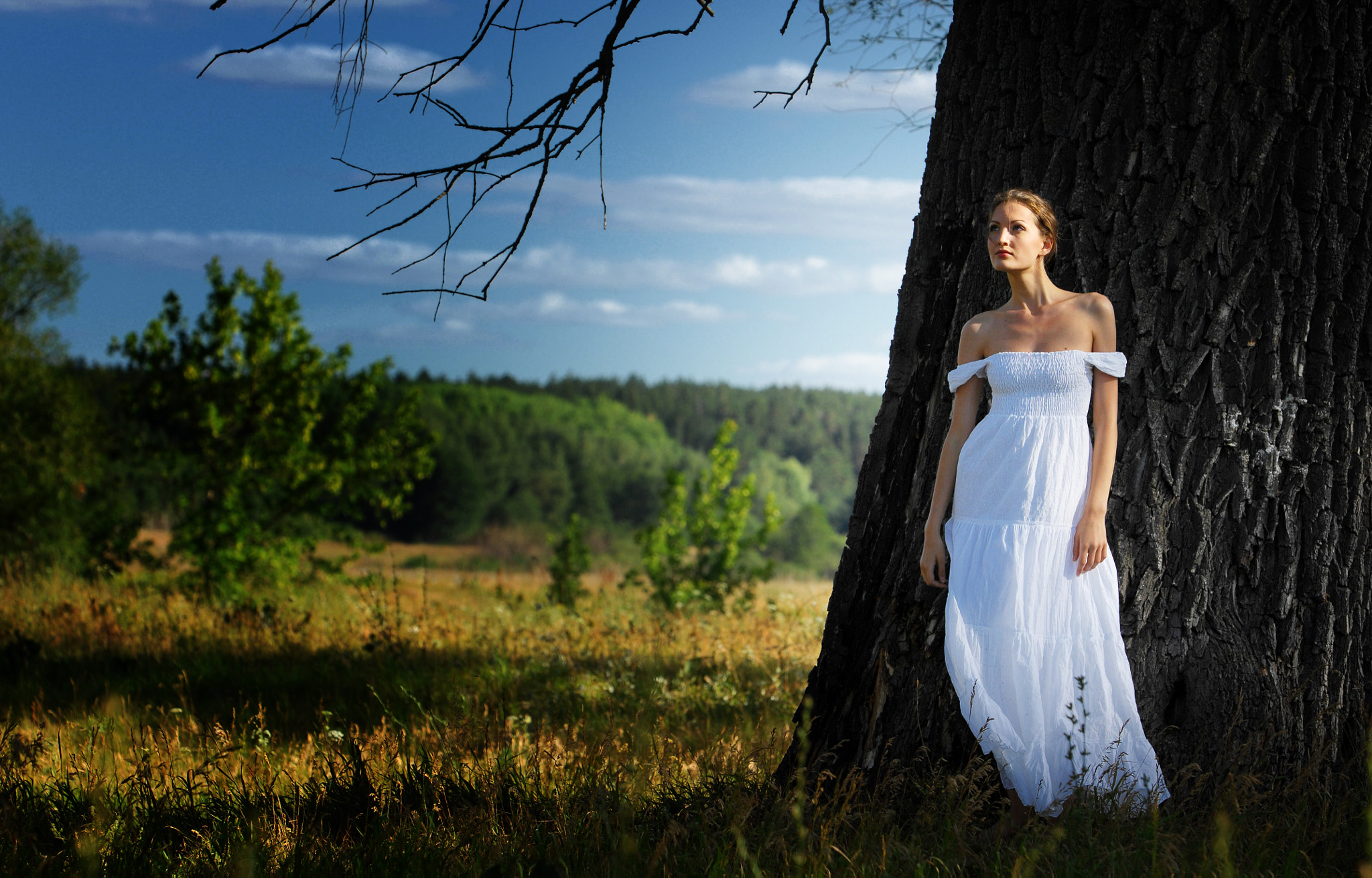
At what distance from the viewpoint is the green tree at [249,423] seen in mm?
11195

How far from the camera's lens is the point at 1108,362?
3.20 metres

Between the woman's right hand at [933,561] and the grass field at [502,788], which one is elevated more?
the woman's right hand at [933,561]

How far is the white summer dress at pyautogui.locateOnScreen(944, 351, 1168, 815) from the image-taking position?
10.4 feet

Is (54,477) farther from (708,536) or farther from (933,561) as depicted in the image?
(933,561)

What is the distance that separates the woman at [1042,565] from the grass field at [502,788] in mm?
208

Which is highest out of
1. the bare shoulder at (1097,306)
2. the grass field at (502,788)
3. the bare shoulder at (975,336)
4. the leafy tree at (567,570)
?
the bare shoulder at (1097,306)

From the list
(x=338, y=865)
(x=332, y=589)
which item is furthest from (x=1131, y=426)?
(x=332, y=589)

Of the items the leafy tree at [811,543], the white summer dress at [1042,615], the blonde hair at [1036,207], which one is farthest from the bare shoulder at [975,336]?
the leafy tree at [811,543]

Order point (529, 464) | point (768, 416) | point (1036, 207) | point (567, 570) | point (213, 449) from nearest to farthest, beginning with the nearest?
1. point (1036, 207)
2. point (213, 449)
3. point (567, 570)
4. point (529, 464)
5. point (768, 416)

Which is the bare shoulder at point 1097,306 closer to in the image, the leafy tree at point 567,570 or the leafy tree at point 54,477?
the leafy tree at point 567,570

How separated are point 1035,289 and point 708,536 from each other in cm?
983

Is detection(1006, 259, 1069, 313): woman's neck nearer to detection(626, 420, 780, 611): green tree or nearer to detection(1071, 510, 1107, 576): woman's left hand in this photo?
detection(1071, 510, 1107, 576): woman's left hand

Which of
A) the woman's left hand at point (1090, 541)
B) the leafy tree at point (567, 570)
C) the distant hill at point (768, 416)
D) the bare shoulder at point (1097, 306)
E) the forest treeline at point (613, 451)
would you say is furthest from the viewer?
the distant hill at point (768, 416)

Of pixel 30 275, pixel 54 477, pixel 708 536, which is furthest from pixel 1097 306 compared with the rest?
pixel 30 275
